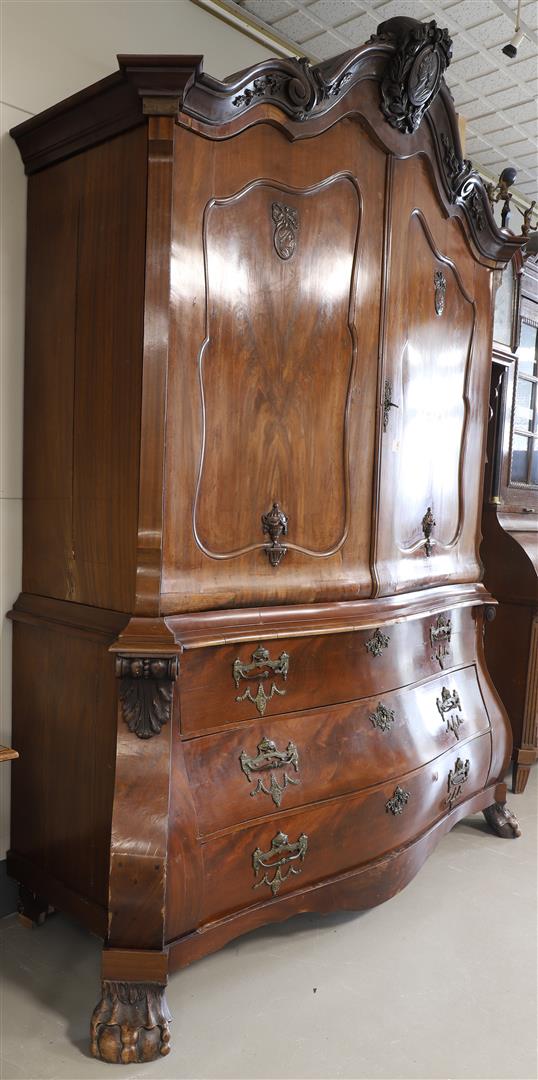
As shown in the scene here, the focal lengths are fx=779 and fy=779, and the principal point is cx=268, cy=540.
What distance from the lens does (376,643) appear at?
236 centimetres

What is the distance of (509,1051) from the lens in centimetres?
191

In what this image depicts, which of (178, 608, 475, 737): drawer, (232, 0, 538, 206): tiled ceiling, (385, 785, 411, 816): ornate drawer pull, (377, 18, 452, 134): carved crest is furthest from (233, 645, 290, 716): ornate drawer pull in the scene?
(232, 0, 538, 206): tiled ceiling

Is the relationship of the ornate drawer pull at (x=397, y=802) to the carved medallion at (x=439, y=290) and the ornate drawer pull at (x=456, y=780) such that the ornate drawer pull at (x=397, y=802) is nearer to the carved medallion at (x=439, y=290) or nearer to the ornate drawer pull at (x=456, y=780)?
the ornate drawer pull at (x=456, y=780)

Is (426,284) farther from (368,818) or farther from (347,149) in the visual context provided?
(368,818)

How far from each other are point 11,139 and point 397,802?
224 centimetres

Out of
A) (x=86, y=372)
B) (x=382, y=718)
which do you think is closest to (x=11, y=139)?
(x=86, y=372)

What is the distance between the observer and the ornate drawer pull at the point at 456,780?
2693mm

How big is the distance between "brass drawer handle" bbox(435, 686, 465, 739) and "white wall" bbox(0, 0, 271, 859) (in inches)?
56.4

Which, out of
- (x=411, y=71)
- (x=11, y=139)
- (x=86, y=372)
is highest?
(x=411, y=71)

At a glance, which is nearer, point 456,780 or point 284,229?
point 284,229

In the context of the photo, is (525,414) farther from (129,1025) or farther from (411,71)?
(129,1025)

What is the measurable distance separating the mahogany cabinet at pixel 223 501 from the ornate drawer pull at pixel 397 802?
12 mm

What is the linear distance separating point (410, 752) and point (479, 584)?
0.85 meters

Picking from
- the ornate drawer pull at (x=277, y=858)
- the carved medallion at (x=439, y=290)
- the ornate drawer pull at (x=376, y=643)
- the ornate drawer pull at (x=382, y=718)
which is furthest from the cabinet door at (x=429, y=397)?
the ornate drawer pull at (x=277, y=858)
